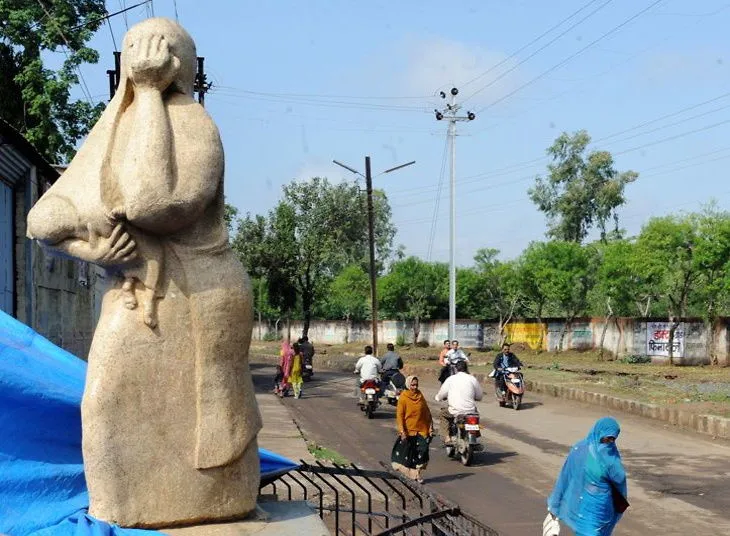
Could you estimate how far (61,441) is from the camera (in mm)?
5566

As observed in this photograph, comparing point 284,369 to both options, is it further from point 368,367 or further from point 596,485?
point 596,485

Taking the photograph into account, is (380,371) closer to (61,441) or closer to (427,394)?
(427,394)

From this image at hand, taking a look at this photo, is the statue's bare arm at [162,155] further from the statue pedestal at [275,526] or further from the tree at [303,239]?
the tree at [303,239]

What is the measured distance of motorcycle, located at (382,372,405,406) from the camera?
20234 mm

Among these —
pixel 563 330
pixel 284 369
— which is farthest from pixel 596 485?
pixel 563 330

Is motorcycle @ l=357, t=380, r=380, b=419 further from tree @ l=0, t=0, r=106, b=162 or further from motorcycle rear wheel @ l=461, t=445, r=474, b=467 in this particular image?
tree @ l=0, t=0, r=106, b=162

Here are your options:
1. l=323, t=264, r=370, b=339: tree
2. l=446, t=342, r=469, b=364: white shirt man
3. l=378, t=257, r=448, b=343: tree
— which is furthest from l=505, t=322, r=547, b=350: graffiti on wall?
l=446, t=342, r=469, b=364: white shirt man

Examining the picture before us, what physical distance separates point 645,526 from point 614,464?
2.90 metres

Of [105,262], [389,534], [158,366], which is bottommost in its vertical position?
[389,534]

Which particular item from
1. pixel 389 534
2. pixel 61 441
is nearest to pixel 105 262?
pixel 61 441

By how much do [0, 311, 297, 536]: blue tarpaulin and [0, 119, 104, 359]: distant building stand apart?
6523 millimetres

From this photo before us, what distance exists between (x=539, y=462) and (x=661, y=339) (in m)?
21.0

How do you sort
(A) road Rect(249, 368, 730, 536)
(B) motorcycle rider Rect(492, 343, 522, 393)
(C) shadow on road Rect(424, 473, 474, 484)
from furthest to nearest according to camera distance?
1. (B) motorcycle rider Rect(492, 343, 522, 393)
2. (C) shadow on road Rect(424, 473, 474, 484)
3. (A) road Rect(249, 368, 730, 536)

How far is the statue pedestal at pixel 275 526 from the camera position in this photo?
480cm
